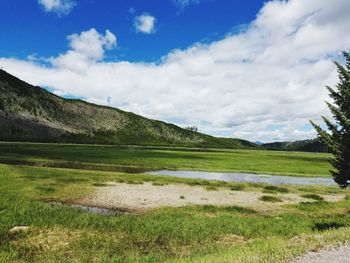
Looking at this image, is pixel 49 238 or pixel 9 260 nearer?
pixel 9 260

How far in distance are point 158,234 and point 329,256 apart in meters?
11.8

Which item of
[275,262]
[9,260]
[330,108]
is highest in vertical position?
[330,108]

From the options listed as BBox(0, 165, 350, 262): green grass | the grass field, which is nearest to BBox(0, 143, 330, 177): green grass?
the grass field

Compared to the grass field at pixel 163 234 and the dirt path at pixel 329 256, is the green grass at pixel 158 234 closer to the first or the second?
the grass field at pixel 163 234

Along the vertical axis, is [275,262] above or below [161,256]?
above

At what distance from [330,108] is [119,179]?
3092 centimetres

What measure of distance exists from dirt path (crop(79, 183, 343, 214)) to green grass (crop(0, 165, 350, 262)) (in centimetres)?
320

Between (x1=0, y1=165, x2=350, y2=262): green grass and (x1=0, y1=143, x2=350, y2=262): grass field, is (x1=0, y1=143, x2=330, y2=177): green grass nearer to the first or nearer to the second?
(x1=0, y1=143, x2=350, y2=262): grass field

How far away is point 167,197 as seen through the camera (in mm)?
40812

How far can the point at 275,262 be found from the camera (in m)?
13.3

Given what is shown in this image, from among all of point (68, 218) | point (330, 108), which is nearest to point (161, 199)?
point (68, 218)

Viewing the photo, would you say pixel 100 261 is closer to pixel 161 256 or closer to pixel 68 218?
pixel 161 256

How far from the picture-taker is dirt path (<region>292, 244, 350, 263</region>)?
12922mm

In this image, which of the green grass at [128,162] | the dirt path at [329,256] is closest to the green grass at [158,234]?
the dirt path at [329,256]
